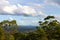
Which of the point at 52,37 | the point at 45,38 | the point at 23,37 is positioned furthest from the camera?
the point at 23,37

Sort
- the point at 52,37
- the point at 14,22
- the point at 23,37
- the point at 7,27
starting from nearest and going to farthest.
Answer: the point at 52,37
the point at 23,37
the point at 7,27
the point at 14,22

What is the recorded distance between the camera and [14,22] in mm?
35062

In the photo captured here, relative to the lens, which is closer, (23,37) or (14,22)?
(23,37)

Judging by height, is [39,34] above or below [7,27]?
below

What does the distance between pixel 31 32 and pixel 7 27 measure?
5.49 metres

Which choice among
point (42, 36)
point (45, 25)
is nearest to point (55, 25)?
point (45, 25)

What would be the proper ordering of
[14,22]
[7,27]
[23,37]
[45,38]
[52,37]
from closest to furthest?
[45,38]
[52,37]
[23,37]
[7,27]
[14,22]

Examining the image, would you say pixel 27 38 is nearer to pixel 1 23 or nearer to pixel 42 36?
pixel 42 36

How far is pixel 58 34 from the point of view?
29.4 m

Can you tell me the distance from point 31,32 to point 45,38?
2.94 meters

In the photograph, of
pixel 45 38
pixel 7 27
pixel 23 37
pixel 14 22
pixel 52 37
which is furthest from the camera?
pixel 14 22

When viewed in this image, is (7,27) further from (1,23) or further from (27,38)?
(27,38)

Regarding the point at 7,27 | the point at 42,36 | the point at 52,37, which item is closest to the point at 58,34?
the point at 52,37

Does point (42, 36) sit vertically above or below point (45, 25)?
below
